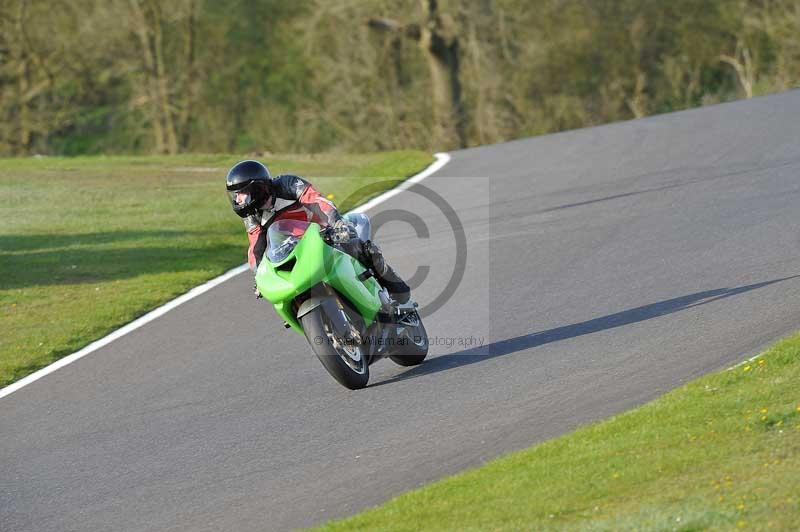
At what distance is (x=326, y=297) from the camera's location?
816 cm

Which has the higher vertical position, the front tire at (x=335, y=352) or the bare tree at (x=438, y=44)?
the bare tree at (x=438, y=44)

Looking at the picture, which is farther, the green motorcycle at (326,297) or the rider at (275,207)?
the rider at (275,207)

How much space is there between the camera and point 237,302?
12.0 m

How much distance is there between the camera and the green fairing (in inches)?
316

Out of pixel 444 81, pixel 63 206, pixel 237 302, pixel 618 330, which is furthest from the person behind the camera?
pixel 444 81

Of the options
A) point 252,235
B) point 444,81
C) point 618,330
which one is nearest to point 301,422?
point 252,235

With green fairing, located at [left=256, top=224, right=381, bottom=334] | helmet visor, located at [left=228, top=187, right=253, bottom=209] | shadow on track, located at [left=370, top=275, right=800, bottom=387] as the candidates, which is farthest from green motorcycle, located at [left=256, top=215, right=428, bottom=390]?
shadow on track, located at [left=370, top=275, right=800, bottom=387]

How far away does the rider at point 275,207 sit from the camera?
818cm

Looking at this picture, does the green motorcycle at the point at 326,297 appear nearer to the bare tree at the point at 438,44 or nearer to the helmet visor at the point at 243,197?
the helmet visor at the point at 243,197

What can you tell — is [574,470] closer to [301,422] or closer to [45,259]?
[301,422]

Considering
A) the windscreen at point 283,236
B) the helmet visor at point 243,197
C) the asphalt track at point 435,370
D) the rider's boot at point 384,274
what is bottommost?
the asphalt track at point 435,370

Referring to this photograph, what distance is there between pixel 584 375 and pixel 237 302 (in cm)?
466

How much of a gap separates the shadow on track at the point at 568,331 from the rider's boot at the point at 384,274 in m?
0.54

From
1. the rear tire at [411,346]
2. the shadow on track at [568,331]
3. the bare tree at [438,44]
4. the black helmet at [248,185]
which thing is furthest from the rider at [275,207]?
the bare tree at [438,44]
